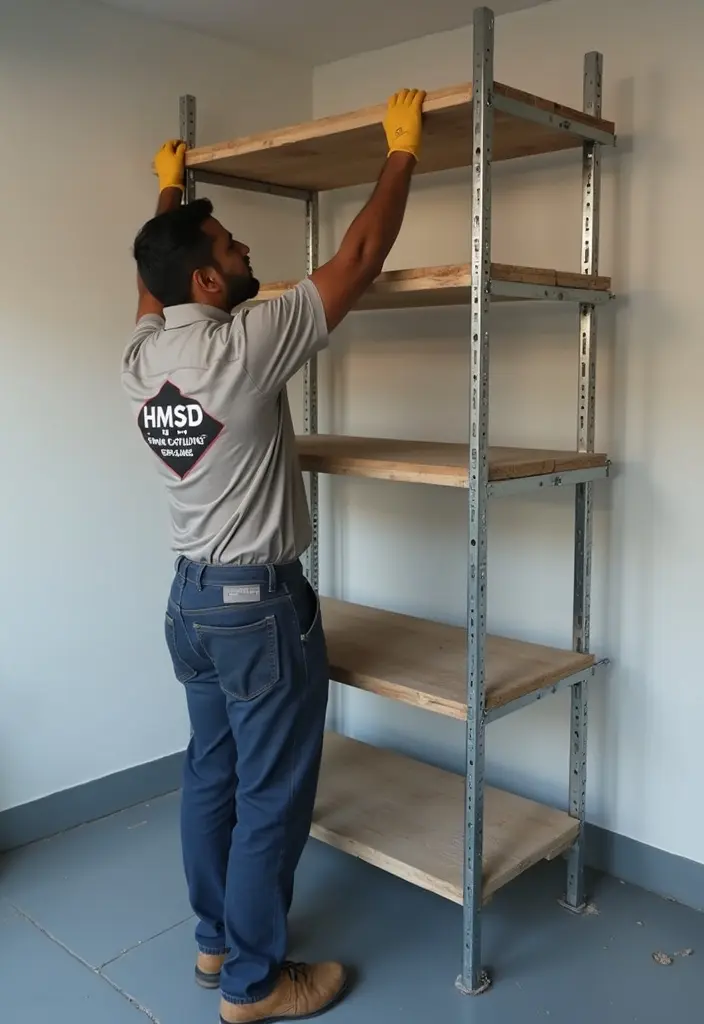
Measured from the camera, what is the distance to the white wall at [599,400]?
239 cm

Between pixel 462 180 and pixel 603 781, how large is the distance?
1.83 metres

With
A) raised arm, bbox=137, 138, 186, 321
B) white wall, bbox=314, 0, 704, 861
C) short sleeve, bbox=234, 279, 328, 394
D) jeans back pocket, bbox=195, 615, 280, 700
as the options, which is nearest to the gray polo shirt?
short sleeve, bbox=234, 279, 328, 394

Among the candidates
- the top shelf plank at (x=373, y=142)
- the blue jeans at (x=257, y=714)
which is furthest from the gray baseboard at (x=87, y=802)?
the top shelf plank at (x=373, y=142)

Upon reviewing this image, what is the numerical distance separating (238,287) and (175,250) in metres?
0.17

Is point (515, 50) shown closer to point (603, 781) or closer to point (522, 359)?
point (522, 359)

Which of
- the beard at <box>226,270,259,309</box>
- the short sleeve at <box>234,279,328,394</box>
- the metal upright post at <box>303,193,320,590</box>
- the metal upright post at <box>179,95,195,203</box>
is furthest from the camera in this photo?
the metal upright post at <box>303,193,320,590</box>

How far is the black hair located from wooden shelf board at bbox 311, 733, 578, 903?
142 centimetres

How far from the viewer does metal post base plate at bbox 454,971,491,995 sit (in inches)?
86.3

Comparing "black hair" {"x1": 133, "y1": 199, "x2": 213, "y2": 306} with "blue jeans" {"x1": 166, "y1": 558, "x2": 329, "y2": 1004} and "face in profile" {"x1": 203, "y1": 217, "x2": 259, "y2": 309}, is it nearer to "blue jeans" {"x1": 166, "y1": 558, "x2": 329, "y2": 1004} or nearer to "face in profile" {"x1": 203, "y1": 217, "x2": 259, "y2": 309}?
"face in profile" {"x1": 203, "y1": 217, "x2": 259, "y2": 309}

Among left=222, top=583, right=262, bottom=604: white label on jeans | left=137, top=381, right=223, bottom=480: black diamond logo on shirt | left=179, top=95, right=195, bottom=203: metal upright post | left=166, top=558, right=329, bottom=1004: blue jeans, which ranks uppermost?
left=179, top=95, right=195, bottom=203: metal upright post

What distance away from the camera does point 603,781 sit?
2693 mm

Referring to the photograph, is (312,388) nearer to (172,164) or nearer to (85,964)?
(172,164)

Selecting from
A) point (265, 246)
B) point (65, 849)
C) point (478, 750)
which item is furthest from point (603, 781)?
point (265, 246)

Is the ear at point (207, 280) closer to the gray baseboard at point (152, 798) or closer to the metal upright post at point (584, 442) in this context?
the metal upright post at point (584, 442)
